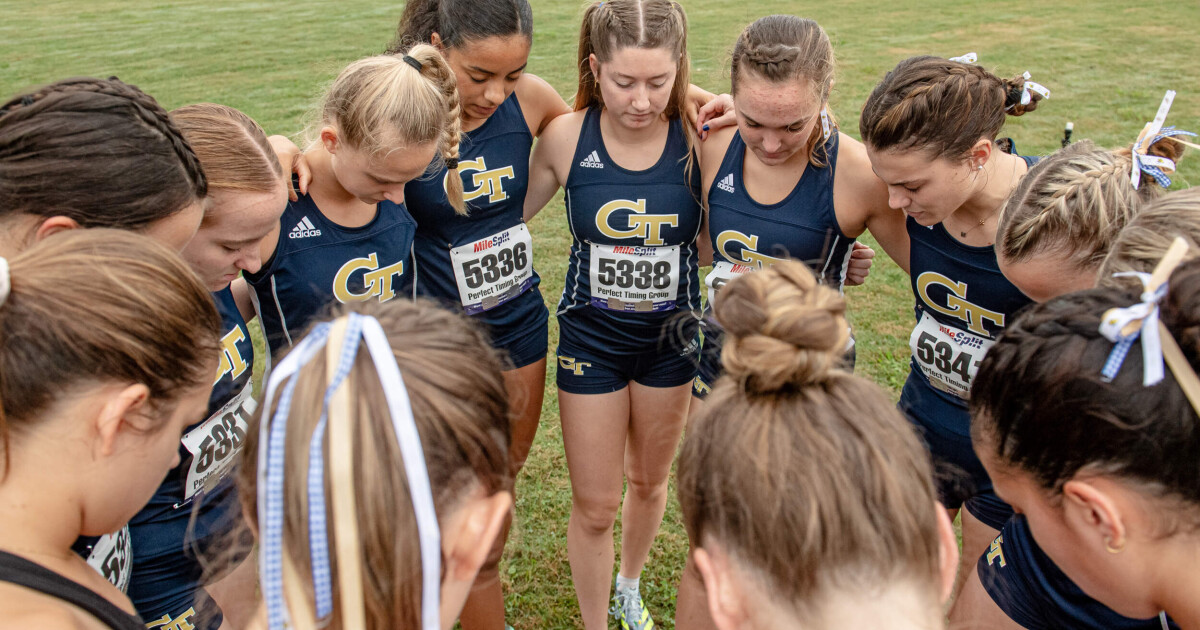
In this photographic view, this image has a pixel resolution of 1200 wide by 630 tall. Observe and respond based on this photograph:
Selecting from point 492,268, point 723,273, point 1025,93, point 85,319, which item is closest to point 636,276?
point 723,273

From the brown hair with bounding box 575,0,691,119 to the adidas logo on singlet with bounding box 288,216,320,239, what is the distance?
1163 mm

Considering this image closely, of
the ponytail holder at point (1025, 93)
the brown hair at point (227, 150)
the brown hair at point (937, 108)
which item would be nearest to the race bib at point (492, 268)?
the brown hair at point (227, 150)

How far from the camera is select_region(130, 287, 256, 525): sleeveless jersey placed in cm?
220

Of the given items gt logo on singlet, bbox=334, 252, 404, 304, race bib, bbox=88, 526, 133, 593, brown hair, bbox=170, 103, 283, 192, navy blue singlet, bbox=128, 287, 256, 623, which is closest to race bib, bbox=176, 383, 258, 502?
navy blue singlet, bbox=128, 287, 256, 623

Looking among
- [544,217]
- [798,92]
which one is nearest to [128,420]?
[798,92]

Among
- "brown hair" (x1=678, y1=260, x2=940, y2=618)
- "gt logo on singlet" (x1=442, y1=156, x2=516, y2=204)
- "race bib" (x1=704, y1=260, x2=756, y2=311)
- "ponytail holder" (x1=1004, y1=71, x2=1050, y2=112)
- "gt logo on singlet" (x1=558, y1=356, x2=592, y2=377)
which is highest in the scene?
"ponytail holder" (x1=1004, y1=71, x2=1050, y2=112)

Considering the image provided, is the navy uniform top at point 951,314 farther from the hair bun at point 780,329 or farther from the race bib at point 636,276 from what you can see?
the hair bun at point 780,329

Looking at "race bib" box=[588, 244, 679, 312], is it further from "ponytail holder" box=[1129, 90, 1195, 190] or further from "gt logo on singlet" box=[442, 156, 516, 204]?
"ponytail holder" box=[1129, 90, 1195, 190]

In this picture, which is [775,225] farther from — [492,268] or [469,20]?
[469,20]

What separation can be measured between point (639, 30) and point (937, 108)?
3.38ft

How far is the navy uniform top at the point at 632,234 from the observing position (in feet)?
9.89

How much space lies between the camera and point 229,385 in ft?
7.44

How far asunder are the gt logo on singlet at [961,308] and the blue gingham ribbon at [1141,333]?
1139 millimetres

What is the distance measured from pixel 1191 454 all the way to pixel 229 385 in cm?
218
